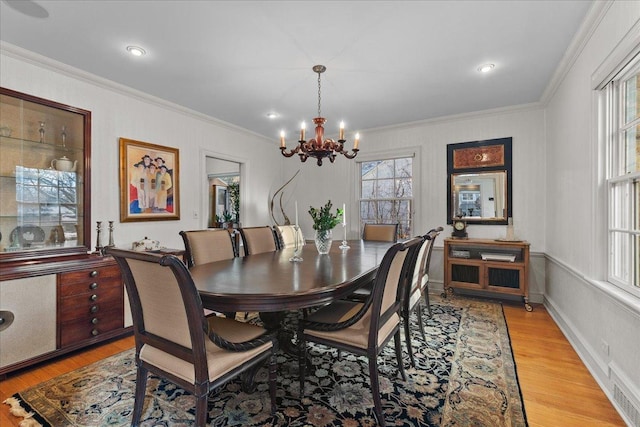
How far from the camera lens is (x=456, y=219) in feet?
14.0

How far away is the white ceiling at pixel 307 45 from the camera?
2.02 m

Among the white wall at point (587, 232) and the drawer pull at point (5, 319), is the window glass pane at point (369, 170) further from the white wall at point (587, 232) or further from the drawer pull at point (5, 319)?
the drawer pull at point (5, 319)

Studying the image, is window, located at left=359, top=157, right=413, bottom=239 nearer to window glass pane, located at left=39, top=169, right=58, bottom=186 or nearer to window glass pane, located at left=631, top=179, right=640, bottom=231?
window glass pane, located at left=631, top=179, right=640, bottom=231

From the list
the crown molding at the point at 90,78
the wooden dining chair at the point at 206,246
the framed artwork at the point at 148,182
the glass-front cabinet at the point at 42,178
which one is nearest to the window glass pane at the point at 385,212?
the wooden dining chair at the point at 206,246

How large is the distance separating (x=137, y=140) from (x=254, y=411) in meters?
3.13

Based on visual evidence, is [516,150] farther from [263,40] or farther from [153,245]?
[153,245]

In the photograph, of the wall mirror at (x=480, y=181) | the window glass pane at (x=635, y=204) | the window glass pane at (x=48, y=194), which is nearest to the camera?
the window glass pane at (x=635, y=204)

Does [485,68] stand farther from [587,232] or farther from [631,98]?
[587,232]

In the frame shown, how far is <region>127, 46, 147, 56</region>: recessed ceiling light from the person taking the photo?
247cm

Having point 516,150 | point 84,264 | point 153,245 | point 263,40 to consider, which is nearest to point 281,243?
point 153,245

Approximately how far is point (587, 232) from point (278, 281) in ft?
7.93

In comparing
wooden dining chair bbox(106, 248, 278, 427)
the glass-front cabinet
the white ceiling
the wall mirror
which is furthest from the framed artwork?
the wall mirror

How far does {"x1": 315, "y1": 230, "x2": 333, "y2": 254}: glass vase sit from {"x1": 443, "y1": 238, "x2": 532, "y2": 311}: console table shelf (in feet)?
6.84

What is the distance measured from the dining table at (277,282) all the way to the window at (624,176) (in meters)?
1.59
